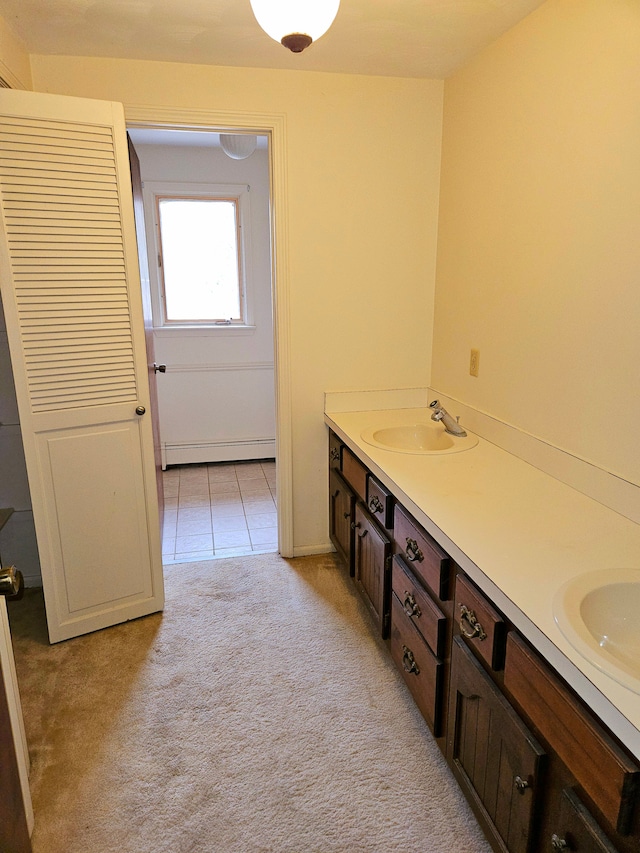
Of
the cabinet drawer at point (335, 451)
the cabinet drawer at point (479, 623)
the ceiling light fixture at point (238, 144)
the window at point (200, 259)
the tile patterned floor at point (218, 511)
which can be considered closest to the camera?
the cabinet drawer at point (479, 623)

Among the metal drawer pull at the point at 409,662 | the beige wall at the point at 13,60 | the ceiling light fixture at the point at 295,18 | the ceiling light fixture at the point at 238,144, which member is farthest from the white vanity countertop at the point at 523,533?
the ceiling light fixture at the point at 238,144

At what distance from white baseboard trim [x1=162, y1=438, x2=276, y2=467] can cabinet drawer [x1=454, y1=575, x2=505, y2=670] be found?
3205 millimetres

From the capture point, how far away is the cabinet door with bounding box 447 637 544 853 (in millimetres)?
1139

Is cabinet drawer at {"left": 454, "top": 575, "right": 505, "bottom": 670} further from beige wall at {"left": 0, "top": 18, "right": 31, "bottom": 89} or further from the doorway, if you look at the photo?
the doorway

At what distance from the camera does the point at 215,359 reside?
4496 millimetres

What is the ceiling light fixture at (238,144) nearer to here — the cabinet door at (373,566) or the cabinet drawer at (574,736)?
the cabinet door at (373,566)

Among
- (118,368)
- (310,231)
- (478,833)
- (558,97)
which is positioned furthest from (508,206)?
(478,833)

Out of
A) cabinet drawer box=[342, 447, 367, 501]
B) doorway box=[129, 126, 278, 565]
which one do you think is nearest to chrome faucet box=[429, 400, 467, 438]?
cabinet drawer box=[342, 447, 367, 501]

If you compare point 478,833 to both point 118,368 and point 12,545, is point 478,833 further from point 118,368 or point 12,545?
point 12,545

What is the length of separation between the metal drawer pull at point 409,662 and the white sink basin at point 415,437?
2.68 ft

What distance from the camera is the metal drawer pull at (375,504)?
2.00 m

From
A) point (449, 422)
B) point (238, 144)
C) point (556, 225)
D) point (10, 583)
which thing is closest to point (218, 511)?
point (449, 422)

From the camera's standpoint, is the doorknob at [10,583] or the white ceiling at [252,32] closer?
the doorknob at [10,583]

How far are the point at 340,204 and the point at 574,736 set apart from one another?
7.47 ft
